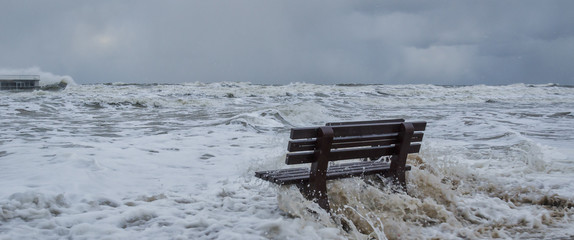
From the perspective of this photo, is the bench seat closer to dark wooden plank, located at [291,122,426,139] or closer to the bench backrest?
the bench backrest

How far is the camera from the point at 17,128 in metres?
10.7

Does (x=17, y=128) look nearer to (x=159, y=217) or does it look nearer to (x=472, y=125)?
(x=159, y=217)

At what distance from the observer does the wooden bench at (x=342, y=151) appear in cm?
415

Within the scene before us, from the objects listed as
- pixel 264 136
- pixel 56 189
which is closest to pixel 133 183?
pixel 56 189

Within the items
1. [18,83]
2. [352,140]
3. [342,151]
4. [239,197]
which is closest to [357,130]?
[352,140]

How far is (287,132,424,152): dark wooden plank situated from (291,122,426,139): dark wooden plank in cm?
5

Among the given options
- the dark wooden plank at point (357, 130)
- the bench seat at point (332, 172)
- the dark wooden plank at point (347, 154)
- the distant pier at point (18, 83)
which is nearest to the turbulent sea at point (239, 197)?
the bench seat at point (332, 172)

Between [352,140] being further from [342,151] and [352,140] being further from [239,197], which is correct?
[239,197]

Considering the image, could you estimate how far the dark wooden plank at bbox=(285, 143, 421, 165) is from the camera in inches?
163

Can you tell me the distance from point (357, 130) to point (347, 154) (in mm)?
256

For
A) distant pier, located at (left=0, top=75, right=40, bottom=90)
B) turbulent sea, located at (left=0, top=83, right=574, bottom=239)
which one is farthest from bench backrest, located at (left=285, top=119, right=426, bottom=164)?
distant pier, located at (left=0, top=75, right=40, bottom=90)

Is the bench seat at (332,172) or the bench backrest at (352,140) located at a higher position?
the bench backrest at (352,140)

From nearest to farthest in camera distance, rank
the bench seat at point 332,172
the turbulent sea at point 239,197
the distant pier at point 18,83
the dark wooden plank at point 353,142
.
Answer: the turbulent sea at point 239,197
the dark wooden plank at point 353,142
the bench seat at point 332,172
the distant pier at point 18,83

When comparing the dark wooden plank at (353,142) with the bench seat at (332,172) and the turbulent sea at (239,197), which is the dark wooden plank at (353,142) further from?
the turbulent sea at (239,197)
